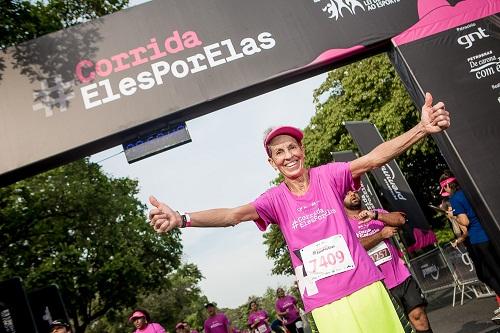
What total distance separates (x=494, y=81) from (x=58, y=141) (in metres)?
6.07

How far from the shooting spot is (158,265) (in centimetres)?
2509

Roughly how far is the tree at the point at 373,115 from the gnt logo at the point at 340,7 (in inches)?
496

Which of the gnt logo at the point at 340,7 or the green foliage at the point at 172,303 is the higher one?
the gnt logo at the point at 340,7

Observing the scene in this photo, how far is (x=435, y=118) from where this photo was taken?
100 inches

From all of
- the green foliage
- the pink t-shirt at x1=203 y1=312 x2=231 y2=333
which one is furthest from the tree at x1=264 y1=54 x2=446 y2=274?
the green foliage

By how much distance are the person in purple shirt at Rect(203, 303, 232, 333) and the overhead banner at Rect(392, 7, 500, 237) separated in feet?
25.4

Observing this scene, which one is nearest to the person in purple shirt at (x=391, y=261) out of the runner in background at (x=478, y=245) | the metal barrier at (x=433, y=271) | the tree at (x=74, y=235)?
the runner in background at (x=478, y=245)

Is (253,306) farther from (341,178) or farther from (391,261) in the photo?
(341,178)

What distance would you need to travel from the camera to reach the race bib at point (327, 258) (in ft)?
8.47

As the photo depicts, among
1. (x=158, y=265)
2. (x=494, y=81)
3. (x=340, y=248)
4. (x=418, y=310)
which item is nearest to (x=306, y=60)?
(x=494, y=81)

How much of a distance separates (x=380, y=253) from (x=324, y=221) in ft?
8.82

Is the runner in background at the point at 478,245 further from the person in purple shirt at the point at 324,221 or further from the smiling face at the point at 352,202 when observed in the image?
the person in purple shirt at the point at 324,221

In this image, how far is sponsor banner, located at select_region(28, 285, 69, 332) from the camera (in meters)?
9.57

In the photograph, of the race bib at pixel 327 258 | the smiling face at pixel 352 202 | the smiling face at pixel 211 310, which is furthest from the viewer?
the smiling face at pixel 211 310
